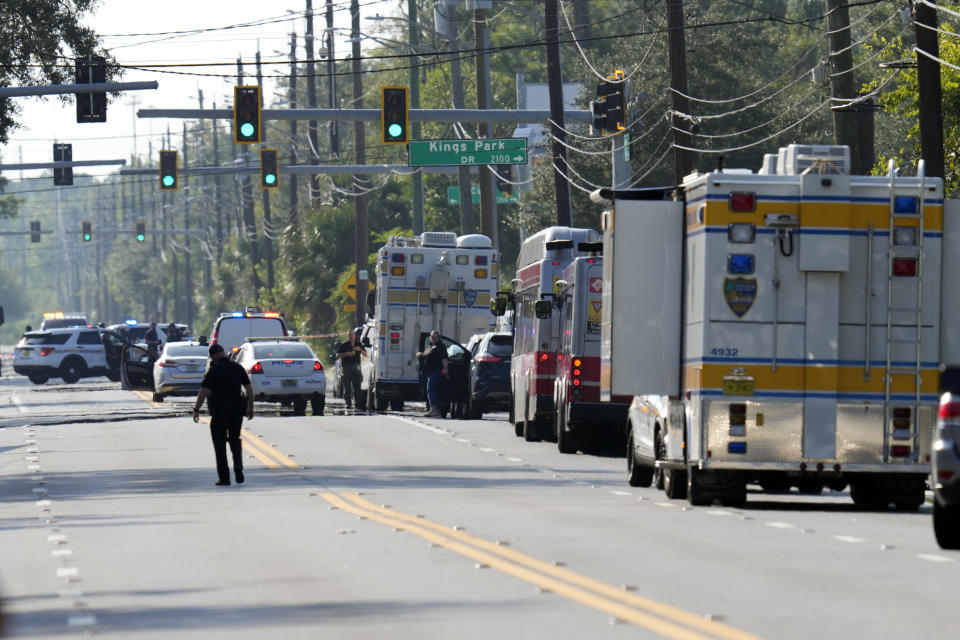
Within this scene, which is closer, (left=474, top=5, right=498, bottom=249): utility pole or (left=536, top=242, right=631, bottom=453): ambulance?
(left=536, top=242, right=631, bottom=453): ambulance

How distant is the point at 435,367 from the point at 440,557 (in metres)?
23.9

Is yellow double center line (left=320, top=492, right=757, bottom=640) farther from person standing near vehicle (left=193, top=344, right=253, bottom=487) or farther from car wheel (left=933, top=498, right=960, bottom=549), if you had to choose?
person standing near vehicle (left=193, top=344, right=253, bottom=487)

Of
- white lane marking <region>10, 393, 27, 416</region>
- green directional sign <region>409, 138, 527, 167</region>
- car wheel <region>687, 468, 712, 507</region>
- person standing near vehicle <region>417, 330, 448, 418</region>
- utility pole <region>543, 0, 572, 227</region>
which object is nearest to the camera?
car wheel <region>687, 468, 712, 507</region>

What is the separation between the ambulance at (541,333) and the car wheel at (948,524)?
1504cm

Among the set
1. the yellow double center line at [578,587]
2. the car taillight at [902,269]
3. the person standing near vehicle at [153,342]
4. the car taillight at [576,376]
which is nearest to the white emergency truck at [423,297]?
the car taillight at [576,376]

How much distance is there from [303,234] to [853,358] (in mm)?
61572

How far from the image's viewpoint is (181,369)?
45.6 meters

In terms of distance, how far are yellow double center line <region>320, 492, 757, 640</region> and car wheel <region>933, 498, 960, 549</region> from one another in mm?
3123

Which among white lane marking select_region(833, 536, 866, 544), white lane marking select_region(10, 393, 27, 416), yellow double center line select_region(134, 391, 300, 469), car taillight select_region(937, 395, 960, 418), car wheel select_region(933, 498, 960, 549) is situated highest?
car taillight select_region(937, 395, 960, 418)

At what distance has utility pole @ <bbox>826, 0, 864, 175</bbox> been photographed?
32.1m

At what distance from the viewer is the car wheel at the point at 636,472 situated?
2198 centimetres

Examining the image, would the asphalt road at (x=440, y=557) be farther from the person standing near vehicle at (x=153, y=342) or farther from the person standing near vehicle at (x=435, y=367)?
the person standing near vehicle at (x=153, y=342)

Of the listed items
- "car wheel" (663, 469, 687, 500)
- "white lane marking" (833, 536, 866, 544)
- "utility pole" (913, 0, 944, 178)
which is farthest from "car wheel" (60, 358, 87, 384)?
"white lane marking" (833, 536, 866, 544)

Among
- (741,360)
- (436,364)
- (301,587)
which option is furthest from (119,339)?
(301,587)
